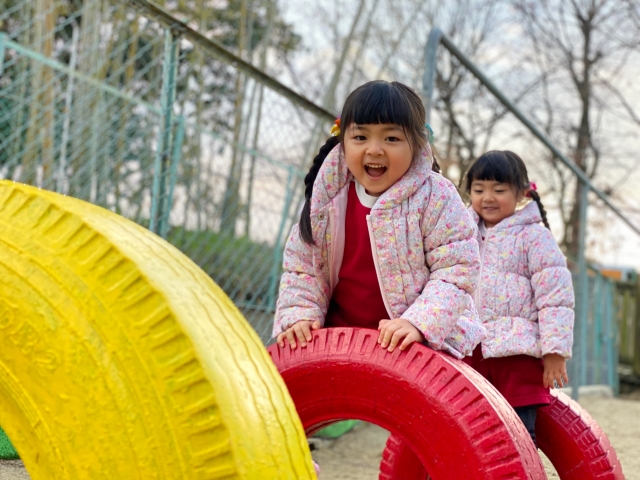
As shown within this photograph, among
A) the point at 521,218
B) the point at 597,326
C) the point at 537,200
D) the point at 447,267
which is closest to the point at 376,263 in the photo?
the point at 447,267

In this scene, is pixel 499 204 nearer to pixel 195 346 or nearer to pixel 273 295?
pixel 195 346

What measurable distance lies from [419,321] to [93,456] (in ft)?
3.24

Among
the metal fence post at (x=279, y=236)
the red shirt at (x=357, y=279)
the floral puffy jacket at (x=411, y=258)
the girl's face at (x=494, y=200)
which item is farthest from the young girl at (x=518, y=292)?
the metal fence post at (x=279, y=236)

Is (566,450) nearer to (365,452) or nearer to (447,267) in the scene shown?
(447,267)

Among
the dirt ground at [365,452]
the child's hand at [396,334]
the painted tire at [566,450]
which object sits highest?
Result: the child's hand at [396,334]

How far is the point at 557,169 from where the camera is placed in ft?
42.7

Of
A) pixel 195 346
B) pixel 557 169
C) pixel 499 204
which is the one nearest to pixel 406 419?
pixel 195 346

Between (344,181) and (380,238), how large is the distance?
0.78ft

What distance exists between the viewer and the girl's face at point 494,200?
280 cm

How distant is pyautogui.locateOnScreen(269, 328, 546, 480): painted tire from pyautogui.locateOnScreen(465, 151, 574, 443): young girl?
84 centimetres

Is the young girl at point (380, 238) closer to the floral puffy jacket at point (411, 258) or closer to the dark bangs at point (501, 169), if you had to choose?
the floral puffy jacket at point (411, 258)

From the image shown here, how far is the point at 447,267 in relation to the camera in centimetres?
190

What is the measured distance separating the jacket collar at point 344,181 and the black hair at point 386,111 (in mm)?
41

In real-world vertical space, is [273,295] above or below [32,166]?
below
